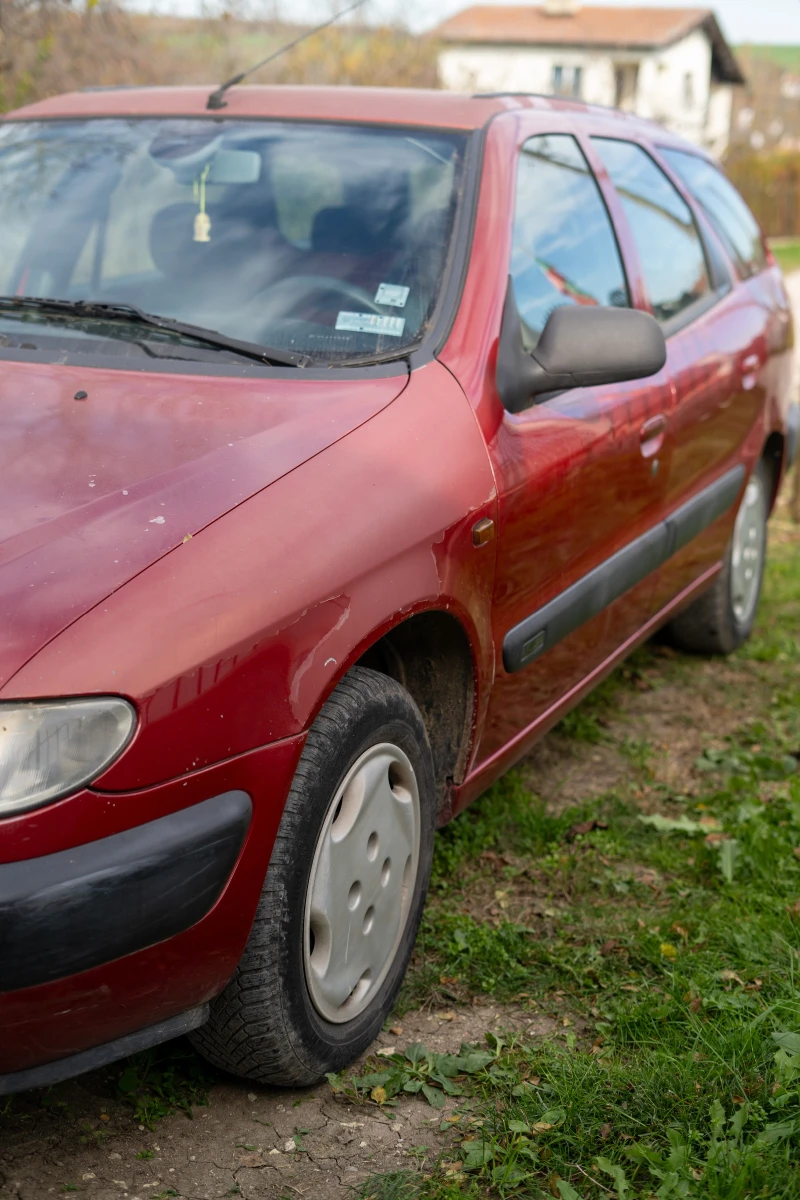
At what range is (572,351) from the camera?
275 centimetres

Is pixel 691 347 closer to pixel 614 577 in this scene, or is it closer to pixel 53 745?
pixel 614 577

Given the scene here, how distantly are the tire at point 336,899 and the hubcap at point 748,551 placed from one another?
2.60m

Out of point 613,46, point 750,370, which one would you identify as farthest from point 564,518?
point 613,46

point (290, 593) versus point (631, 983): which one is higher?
point (290, 593)

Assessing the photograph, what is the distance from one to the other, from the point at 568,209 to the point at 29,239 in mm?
1369

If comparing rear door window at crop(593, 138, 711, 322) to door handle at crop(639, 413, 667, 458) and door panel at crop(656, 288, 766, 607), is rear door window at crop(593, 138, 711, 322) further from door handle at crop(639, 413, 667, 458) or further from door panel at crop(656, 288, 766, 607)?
door handle at crop(639, 413, 667, 458)

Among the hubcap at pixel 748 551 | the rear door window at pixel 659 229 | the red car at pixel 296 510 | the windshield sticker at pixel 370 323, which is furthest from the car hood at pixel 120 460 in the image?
the hubcap at pixel 748 551

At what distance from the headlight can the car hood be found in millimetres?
75

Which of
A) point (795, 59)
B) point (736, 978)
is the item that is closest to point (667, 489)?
point (736, 978)

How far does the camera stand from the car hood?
5.93ft

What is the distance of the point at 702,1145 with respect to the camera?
A: 2115mm

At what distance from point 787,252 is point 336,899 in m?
31.2

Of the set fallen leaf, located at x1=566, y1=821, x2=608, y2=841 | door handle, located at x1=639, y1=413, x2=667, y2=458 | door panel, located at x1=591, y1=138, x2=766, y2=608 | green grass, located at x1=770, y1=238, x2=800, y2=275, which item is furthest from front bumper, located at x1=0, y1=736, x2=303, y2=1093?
green grass, located at x1=770, y1=238, x2=800, y2=275

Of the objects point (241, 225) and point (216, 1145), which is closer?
point (216, 1145)
